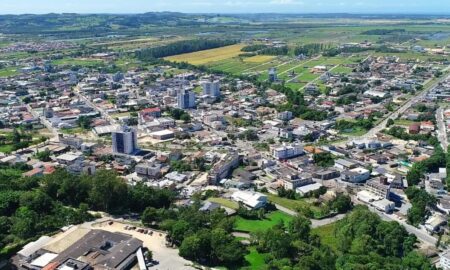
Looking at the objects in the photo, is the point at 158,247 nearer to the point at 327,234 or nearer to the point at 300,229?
the point at 300,229

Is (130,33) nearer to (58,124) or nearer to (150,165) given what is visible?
(58,124)

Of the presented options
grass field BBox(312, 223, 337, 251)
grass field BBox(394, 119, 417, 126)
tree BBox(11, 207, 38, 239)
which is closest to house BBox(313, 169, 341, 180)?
grass field BBox(312, 223, 337, 251)

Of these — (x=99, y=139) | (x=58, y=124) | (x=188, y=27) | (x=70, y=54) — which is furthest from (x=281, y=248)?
(x=188, y=27)

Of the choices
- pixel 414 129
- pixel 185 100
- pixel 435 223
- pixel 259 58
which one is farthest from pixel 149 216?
pixel 259 58

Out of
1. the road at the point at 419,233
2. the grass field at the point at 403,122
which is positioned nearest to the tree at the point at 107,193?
the road at the point at 419,233

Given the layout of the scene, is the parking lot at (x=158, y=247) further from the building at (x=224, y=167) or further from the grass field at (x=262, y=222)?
the building at (x=224, y=167)
